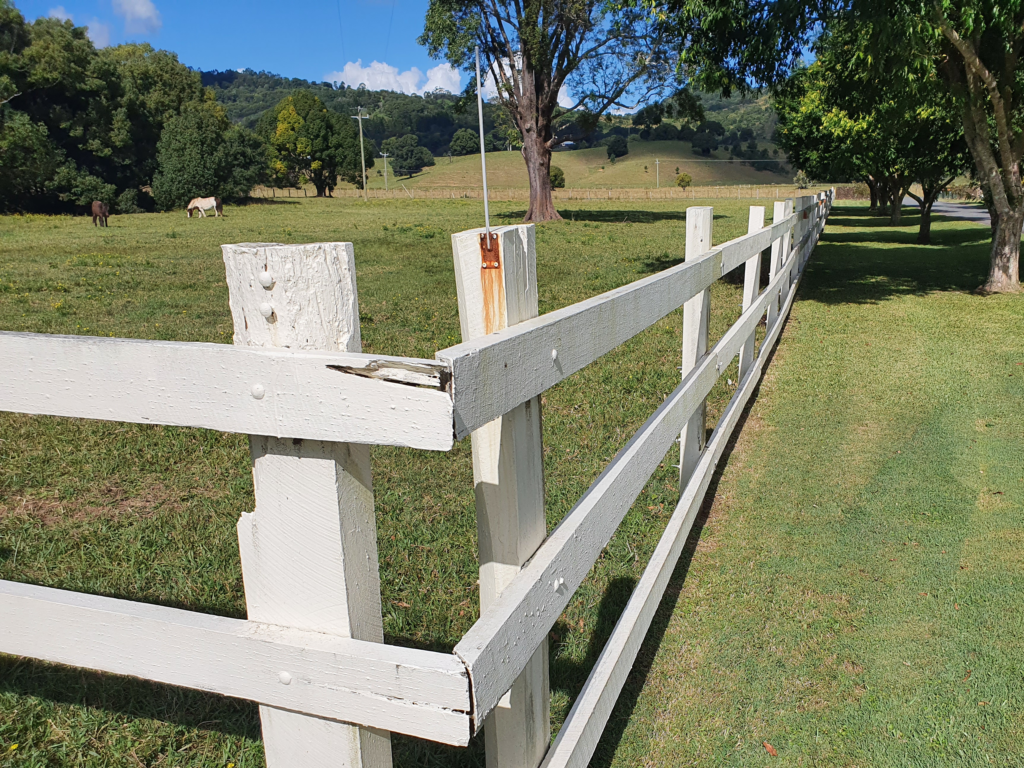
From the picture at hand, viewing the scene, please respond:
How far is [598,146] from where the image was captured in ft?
446

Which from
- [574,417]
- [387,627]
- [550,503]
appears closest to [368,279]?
[574,417]

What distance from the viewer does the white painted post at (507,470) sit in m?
1.42

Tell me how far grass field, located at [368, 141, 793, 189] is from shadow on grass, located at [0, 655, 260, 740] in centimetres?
8892

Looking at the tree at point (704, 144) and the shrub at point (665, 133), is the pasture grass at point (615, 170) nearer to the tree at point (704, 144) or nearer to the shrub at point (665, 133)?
the tree at point (704, 144)

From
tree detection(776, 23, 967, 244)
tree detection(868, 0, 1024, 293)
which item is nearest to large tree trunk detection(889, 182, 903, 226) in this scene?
tree detection(776, 23, 967, 244)

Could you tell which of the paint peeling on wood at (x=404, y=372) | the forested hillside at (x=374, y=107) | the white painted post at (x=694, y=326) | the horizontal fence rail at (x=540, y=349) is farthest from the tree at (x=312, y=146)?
the paint peeling on wood at (x=404, y=372)

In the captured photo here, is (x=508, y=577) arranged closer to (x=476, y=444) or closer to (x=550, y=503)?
(x=476, y=444)

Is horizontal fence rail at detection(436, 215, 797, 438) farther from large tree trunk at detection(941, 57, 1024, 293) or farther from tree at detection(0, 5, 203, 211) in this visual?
tree at detection(0, 5, 203, 211)

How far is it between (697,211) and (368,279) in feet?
30.5

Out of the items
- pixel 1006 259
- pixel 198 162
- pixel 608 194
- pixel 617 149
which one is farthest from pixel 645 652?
Result: pixel 617 149

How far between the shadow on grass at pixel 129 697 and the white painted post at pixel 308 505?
4.49 feet

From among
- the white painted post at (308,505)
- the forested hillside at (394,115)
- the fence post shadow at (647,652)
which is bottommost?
the fence post shadow at (647,652)

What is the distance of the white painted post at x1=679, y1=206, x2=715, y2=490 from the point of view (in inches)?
141

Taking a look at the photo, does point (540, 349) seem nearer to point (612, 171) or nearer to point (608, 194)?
point (608, 194)
